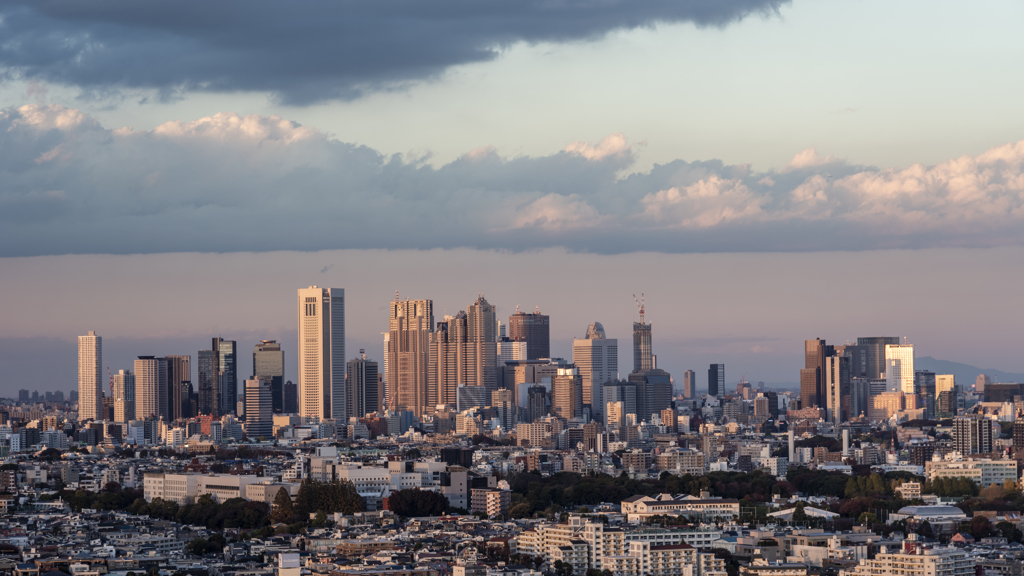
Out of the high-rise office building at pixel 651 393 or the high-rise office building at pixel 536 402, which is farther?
the high-rise office building at pixel 651 393

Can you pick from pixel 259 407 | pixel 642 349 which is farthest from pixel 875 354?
pixel 259 407

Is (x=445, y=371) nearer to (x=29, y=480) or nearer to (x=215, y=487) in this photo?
(x=29, y=480)

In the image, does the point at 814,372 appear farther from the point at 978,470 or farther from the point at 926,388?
the point at 978,470

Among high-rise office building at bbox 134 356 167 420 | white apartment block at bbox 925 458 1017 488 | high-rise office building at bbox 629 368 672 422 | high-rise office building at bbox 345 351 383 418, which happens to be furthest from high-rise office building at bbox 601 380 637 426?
white apartment block at bbox 925 458 1017 488

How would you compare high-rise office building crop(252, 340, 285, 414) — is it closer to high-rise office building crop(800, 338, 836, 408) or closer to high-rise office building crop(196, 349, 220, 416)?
high-rise office building crop(196, 349, 220, 416)

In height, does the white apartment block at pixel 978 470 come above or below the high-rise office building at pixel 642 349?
below

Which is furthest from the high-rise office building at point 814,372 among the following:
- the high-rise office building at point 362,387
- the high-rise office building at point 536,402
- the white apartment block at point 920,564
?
the white apartment block at point 920,564

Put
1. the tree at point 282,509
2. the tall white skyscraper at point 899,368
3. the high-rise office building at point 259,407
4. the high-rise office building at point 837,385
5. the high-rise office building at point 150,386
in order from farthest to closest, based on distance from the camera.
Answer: the tall white skyscraper at point 899,368 → the high-rise office building at point 837,385 → the high-rise office building at point 150,386 → the high-rise office building at point 259,407 → the tree at point 282,509

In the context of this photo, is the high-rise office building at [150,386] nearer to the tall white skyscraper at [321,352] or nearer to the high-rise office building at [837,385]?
the tall white skyscraper at [321,352]
